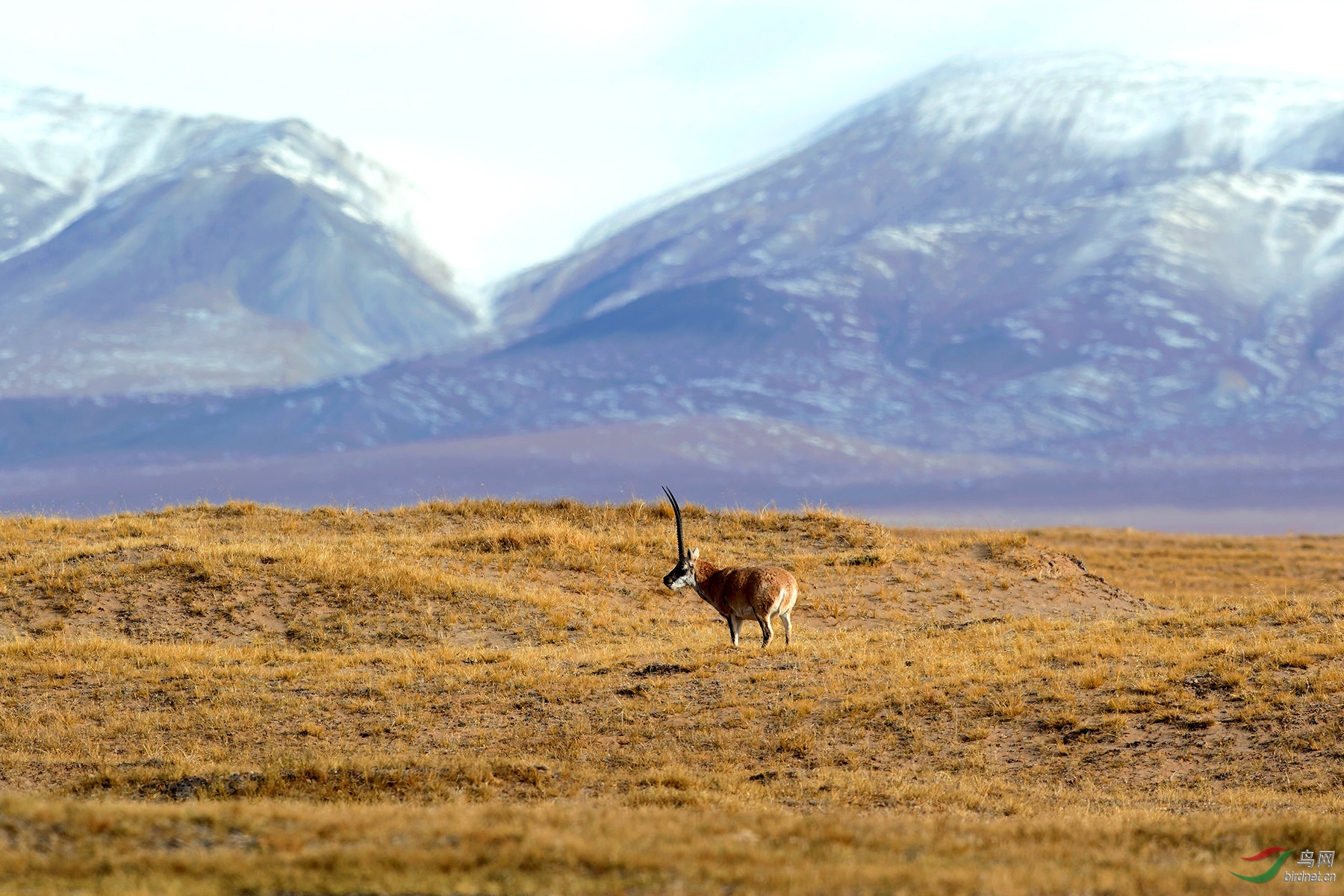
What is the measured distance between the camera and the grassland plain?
35.6 ft

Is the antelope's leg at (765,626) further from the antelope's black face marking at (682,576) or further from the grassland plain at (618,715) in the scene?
the antelope's black face marking at (682,576)

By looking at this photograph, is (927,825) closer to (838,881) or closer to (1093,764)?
(838,881)

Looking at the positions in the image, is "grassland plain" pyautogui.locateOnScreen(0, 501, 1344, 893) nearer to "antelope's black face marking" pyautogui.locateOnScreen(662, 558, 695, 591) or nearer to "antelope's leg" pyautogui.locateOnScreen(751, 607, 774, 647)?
"antelope's leg" pyautogui.locateOnScreen(751, 607, 774, 647)

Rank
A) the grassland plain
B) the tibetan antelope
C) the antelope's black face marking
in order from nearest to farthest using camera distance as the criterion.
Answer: the grassland plain, the tibetan antelope, the antelope's black face marking

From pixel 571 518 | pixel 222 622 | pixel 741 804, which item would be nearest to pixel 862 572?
pixel 571 518

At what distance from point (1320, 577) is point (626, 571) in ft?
79.2

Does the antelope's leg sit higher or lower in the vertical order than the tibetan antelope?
lower

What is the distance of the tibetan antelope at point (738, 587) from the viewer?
785 inches

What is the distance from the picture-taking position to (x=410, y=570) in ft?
86.6

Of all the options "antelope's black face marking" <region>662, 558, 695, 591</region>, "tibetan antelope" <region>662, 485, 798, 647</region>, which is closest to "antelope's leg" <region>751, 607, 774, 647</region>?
"tibetan antelope" <region>662, 485, 798, 647</region>

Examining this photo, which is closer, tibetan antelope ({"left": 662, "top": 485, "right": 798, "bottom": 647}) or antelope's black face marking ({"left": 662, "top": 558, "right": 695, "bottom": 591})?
tibetan antelope ({"left": 662, "top": 485, "right": 798, "bottom": 647})

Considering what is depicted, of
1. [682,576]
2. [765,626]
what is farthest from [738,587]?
[765,626]

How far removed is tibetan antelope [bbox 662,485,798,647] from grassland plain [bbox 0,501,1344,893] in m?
0.74

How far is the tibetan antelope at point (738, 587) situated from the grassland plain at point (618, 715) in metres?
0.74
